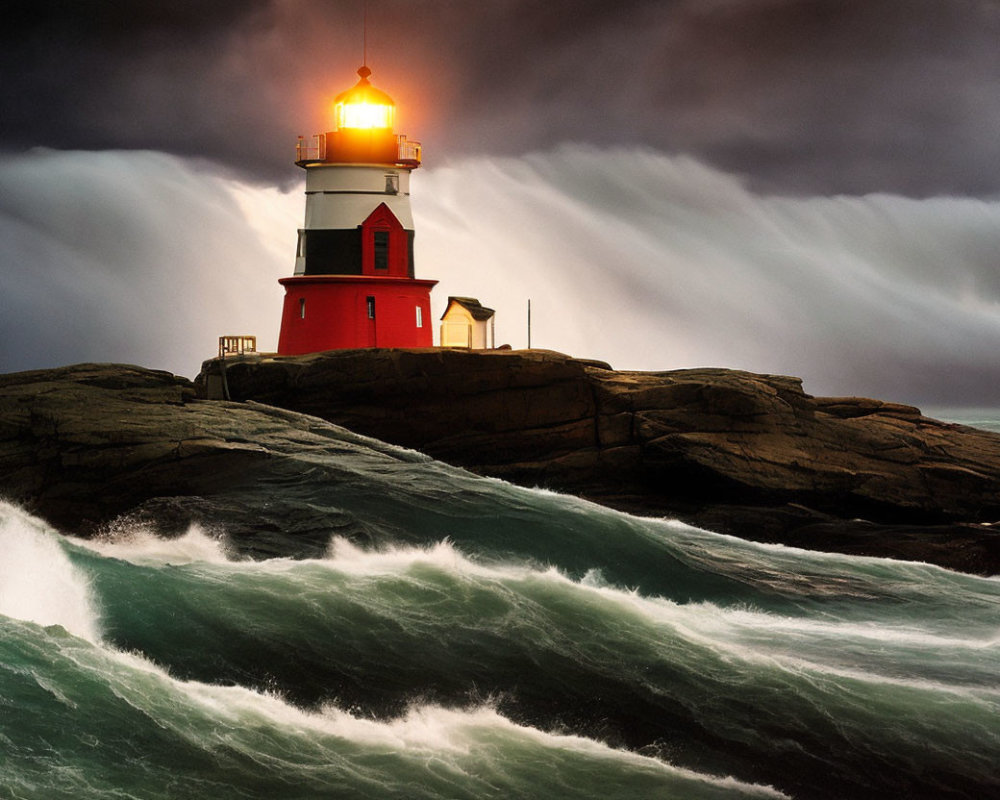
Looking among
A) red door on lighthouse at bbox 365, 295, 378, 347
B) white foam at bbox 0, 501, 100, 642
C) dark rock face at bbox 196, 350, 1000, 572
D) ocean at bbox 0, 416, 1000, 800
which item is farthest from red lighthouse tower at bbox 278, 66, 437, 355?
white foam at bbox 0, 501, 100, 642

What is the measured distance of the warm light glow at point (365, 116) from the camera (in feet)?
90.3

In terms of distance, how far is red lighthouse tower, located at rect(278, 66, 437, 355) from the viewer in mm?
27141

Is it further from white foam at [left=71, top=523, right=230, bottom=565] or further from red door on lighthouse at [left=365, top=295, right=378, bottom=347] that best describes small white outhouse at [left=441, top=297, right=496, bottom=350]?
white foam at [left=71, top=523, right=230, bottom=565]

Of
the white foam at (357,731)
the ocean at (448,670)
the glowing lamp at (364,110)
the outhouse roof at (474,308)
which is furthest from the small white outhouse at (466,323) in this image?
the white foam at (357,731)

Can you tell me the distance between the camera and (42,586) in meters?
12.4

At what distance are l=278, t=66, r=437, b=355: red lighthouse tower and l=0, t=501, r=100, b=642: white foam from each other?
12.7 m

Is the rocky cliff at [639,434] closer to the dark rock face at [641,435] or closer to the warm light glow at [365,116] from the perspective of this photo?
the dark rock face at [641,435]

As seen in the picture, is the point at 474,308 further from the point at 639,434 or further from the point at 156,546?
the point at 156,546

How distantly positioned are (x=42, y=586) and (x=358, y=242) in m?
15.6

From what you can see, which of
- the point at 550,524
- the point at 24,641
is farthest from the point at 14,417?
the point at 24,641

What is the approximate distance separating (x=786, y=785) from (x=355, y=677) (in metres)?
3.28

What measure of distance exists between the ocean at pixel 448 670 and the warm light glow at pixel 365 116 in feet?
39.3

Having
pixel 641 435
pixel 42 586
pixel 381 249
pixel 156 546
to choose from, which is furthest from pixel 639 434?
pixel 42 586

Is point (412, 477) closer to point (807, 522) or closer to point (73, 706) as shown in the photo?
point (807, 522)
